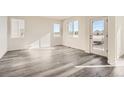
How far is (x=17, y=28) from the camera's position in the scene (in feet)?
30.4

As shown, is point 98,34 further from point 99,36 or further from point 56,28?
point 56,28

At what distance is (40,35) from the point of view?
429 inches

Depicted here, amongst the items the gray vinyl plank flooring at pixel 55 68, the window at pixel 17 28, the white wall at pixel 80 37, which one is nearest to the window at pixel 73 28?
the white wall at pixel 80 37

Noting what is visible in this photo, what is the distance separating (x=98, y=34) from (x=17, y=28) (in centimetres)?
506

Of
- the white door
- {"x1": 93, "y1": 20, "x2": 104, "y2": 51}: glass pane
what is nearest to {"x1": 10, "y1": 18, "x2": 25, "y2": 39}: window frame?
the white door

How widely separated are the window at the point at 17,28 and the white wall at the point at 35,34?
0.77 feet

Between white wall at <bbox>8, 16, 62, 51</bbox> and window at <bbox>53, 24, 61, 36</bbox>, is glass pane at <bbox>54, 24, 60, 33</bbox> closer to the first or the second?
window at <bbox>53, 24, 61, 36</bbox>

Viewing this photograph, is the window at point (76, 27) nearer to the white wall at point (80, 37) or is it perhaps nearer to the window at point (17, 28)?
the white wall at point (80, 37)

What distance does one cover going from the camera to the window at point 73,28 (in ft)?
32.0

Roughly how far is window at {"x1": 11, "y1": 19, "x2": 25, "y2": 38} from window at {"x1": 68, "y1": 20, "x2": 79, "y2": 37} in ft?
11.0

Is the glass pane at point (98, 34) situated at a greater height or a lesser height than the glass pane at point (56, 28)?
lesser

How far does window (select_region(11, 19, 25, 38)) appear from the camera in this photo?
893 centimetres
